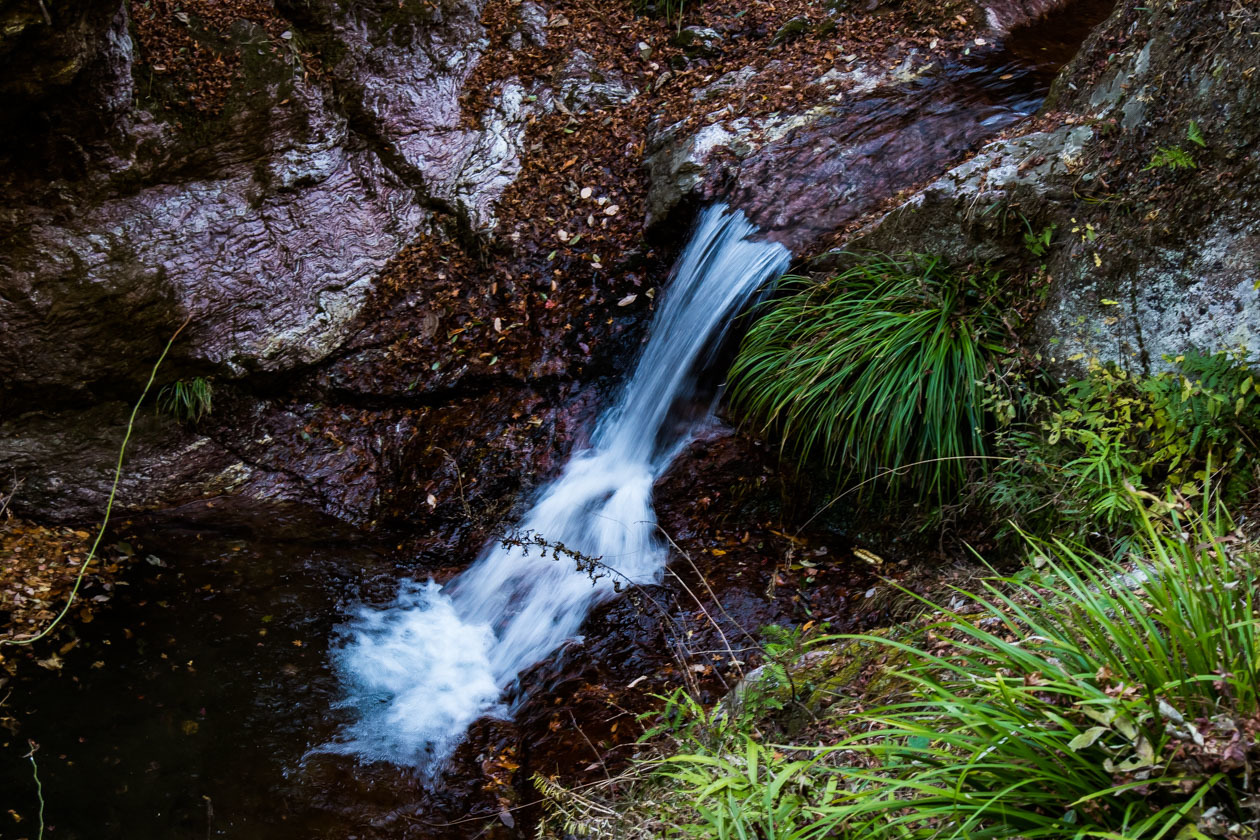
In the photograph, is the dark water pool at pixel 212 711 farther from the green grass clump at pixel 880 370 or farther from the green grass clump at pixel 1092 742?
the green grass clump at pixel 880 370

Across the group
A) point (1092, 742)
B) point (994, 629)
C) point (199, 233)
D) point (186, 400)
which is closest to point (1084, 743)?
point (1092, 742)

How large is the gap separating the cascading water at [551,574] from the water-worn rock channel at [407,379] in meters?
0.02

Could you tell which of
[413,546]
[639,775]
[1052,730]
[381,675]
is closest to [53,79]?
[413,546]

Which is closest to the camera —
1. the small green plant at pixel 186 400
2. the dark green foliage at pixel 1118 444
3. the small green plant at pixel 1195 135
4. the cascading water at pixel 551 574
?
the dark green foliage at pixel 1118 444

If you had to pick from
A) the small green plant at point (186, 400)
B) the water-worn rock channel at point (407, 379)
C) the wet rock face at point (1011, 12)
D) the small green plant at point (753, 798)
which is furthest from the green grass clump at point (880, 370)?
the small green plant at point (186, 400)

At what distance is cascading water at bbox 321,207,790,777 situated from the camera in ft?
12.6

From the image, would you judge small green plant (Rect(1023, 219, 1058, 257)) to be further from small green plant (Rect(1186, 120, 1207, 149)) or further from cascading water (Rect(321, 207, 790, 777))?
cascading water (Rect(321, 207, 790, 777))

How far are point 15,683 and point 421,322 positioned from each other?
320 centimetres

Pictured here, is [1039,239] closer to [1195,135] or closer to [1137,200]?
[1137,200]

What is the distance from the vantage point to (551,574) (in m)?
4.41

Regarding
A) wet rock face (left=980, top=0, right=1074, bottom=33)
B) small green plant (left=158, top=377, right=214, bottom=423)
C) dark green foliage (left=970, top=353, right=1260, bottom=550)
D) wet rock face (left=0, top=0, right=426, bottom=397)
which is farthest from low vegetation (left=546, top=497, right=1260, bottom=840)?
wet rock face (left=980, top=0, right=1074, bottom=33)

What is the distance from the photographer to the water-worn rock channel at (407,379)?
3.56 meters

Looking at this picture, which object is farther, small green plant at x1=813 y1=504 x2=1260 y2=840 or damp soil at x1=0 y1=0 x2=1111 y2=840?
damp soil at x1=0 y1=0 x2=1111 y2=840

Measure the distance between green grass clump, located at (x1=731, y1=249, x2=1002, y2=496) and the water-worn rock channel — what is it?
0.35 m
